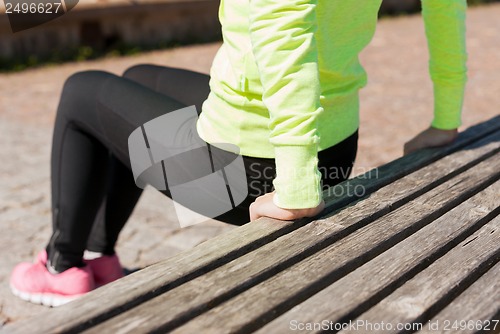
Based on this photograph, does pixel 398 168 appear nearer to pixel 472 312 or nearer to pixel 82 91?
pixel 472 312

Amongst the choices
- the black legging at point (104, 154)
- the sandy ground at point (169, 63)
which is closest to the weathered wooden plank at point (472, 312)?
the black legging at point (104, 154)

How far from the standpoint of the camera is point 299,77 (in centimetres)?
162

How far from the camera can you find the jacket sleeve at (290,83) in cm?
162

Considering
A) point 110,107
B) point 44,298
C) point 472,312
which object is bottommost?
point 44,298

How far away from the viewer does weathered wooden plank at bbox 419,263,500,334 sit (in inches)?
53.5

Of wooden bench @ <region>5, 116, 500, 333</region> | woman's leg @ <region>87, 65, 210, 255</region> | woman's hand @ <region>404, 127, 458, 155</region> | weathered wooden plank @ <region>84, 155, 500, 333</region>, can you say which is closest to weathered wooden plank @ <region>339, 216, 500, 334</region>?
wooden bench @ <region>5, 116, 500, 333</region>

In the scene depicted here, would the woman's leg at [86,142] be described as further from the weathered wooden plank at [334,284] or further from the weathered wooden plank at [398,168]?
the weathered wooden plank at [334,284]

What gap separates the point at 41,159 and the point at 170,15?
449 cm

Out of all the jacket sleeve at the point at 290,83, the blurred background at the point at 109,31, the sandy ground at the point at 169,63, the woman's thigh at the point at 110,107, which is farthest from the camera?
the blurred background at the point at 109,31

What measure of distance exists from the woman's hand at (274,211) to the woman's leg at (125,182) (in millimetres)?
812

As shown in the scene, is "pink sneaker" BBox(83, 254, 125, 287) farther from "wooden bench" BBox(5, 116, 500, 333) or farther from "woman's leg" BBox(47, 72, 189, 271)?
"wooden bench" BBox(5, 116, 500, 333)

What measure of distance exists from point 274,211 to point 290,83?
293mm

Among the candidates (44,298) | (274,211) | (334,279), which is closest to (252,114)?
(274,211)

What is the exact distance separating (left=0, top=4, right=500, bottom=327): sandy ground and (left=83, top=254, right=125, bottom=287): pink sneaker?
26 cm
